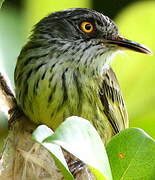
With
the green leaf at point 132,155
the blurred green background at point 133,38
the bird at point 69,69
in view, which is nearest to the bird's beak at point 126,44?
the bird at point 69,69

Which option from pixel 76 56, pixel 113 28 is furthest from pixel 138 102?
pixel 113 28

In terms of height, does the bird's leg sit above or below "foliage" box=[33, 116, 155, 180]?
below

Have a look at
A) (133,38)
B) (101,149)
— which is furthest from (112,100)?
(101,149)

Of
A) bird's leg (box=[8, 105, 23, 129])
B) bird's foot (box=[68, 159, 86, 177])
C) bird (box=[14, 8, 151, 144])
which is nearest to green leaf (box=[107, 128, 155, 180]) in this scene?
bird's foot (box=[68, 159, 86, 177])

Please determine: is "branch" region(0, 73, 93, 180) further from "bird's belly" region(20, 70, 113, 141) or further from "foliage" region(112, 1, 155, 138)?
"foliage" region(112, 1, 155, 138)

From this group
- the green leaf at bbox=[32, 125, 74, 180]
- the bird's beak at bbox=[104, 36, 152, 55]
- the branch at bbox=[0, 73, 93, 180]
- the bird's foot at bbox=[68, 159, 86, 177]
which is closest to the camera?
the green leaf at bbox=[32, 125, 74, 180]

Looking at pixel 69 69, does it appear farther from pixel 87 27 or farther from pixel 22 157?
pixel 22 157

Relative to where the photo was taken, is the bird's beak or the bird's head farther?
the bird's head
